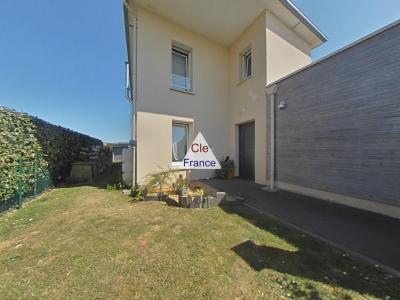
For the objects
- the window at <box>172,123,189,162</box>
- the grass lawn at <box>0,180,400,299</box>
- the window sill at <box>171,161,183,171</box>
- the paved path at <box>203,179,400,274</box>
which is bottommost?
the grass lawn at <box>0,180,400,299</box>

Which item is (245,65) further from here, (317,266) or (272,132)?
(317,266)

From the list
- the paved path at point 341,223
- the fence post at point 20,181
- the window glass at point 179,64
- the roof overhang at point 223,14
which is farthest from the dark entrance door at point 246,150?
the fence post at point 20,181

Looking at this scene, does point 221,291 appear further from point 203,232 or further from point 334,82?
point 334,82

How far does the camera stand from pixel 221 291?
203 cm

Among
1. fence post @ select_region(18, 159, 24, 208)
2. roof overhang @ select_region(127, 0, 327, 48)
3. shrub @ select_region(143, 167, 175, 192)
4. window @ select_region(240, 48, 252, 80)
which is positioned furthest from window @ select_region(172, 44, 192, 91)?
fence post @ select_region(18, 159, 24, 208)

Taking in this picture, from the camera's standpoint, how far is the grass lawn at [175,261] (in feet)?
6.70

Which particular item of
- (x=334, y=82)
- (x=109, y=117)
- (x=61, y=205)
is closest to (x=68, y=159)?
(x=61, y=205)

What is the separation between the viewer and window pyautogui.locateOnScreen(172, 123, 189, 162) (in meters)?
7.62

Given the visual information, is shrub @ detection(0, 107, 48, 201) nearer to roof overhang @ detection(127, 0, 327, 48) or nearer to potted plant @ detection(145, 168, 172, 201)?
potted plant @ detection(145, 168, 172, 201)

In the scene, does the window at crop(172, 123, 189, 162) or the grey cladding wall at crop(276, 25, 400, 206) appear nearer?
the grey cladding wall at crop(276, 25, 400, 206)

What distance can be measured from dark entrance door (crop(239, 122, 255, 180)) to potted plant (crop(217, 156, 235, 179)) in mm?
417

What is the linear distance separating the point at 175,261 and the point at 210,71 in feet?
25.5

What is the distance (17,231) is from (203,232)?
3.51 m

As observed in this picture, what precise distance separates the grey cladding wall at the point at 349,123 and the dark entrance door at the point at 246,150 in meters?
1.70
